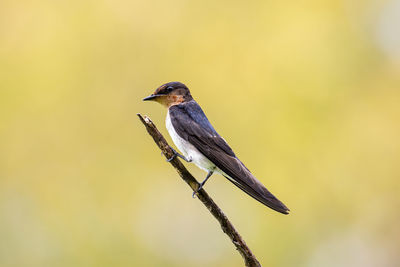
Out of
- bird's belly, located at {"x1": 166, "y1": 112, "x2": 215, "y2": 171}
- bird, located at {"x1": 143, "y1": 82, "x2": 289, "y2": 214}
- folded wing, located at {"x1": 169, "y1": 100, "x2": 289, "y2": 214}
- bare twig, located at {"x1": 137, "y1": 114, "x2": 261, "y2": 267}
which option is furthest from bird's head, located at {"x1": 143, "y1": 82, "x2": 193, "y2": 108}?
bare twig, located at {"x1": 137, "y1": 114, "x2": 261, "y2": 267}

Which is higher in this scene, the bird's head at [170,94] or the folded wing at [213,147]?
the bird's head at [170,94]

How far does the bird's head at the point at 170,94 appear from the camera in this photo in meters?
5.32

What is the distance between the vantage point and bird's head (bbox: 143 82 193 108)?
5.32 m

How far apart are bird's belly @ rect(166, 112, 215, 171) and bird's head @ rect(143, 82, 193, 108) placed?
30cm

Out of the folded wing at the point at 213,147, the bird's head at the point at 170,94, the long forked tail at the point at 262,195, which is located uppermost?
the bird's head at the point at 170,94

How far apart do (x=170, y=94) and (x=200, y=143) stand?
0.73m

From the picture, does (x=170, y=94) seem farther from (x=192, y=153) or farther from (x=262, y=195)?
(x=262, y=195)

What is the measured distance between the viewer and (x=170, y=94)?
5367 mm

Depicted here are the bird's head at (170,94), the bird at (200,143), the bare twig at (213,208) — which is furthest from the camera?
the bird's head at (170,94)

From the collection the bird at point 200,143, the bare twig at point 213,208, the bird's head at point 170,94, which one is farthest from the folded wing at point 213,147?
the bare twig at point 213,208

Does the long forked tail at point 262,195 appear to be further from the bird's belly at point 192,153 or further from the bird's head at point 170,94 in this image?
the bird's head at point 170,94
